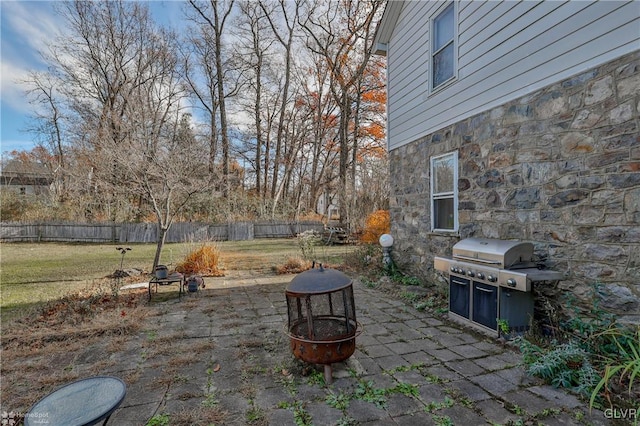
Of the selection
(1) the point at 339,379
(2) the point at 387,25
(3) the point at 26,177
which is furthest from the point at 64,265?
(3) the point at 26,177

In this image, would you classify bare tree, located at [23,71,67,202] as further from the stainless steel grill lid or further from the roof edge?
the stainless steel grill lid

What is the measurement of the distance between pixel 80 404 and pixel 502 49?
5.00 m

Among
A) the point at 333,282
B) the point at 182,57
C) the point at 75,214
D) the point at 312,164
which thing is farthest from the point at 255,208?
→ the point at 333,282

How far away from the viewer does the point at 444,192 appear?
197 inches

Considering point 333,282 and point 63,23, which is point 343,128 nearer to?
point 333,282

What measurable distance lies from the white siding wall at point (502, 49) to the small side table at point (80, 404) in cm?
432

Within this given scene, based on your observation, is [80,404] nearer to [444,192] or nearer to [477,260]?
[477,260]

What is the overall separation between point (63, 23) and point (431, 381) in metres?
21.0

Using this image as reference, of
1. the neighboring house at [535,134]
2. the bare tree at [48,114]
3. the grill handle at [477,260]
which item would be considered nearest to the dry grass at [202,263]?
the neighboring house at [535,134]

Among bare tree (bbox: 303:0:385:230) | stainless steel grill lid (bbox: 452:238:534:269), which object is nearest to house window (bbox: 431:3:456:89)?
stainless steel grill lid (bbox: 452:238:534:269)

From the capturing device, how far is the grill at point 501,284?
9.96 ft

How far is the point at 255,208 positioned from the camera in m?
→ 16.1

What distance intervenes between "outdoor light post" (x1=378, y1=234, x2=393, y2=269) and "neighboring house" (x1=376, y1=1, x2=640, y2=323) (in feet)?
2.27

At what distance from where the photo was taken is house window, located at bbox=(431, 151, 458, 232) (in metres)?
4.73
